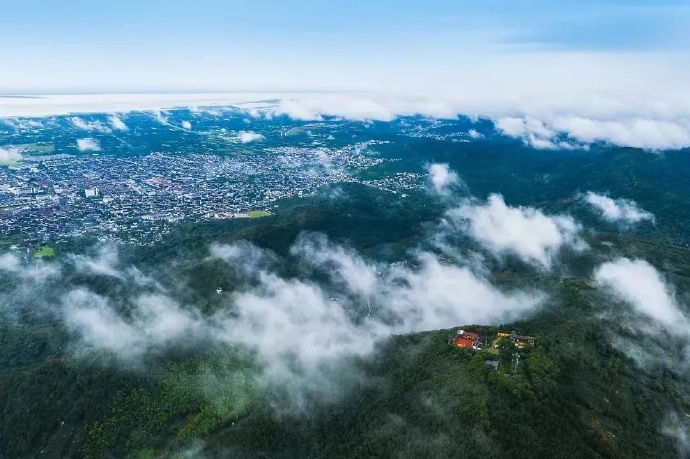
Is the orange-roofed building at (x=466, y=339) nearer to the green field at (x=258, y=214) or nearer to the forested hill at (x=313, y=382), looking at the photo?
the forested hill at (x=313, y=382)

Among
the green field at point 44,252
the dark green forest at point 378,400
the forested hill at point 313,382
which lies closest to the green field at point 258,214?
the forested hill at point 313,382

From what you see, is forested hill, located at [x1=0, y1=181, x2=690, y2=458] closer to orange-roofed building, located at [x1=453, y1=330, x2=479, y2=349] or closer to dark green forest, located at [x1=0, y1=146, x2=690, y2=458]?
dark green forest, located at [x1=0, y1=146, x2=690, y2=458]

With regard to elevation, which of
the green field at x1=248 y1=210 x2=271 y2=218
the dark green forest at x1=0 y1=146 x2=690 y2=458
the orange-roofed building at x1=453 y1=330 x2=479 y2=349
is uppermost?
the orange-roofed building at x1=453 y1=330 x2=479 y2=349

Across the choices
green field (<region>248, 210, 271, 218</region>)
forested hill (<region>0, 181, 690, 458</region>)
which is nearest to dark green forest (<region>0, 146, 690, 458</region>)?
forested hill (<region>0, 181, 690, 458</region>)

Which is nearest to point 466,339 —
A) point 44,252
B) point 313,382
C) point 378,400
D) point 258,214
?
point 378,400

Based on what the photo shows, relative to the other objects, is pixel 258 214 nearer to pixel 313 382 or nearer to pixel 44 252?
pixel 44 252
